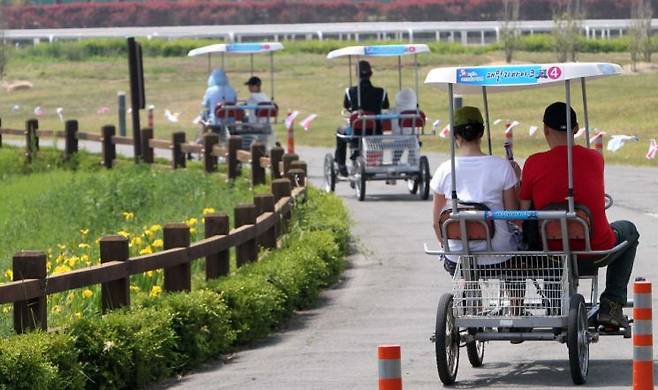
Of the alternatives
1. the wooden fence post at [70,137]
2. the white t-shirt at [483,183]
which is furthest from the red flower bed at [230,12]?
the white t-shirt at [483,183]

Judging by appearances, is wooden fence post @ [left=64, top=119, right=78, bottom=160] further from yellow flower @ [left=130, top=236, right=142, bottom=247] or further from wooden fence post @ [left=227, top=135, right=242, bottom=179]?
yellow flower @ [left=130, top=236, right=142, bottom=247]

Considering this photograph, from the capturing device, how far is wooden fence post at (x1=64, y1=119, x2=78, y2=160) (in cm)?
3222

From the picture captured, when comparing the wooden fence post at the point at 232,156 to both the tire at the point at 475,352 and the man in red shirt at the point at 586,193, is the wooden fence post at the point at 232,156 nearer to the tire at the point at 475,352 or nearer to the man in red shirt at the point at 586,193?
the tire at the point at 475,352

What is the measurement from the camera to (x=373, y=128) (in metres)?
24.4

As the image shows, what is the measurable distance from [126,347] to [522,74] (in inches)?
118

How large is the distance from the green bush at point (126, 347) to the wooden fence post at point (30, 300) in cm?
24

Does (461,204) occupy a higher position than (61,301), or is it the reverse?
(461,204)

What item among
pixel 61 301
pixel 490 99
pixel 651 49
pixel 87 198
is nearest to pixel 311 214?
pixel 61 301

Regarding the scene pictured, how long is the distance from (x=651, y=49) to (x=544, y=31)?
13742 millimetres

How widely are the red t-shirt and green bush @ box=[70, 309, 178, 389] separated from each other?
101 inches

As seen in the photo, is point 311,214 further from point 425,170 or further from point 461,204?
point 461,204

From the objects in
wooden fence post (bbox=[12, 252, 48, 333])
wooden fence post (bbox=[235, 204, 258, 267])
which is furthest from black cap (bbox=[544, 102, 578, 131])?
wooden fence post (bbox=[235, 204, 258, 267])

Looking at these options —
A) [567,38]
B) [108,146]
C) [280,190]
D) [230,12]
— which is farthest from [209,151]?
[230,12]

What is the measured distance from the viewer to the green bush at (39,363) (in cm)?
974
